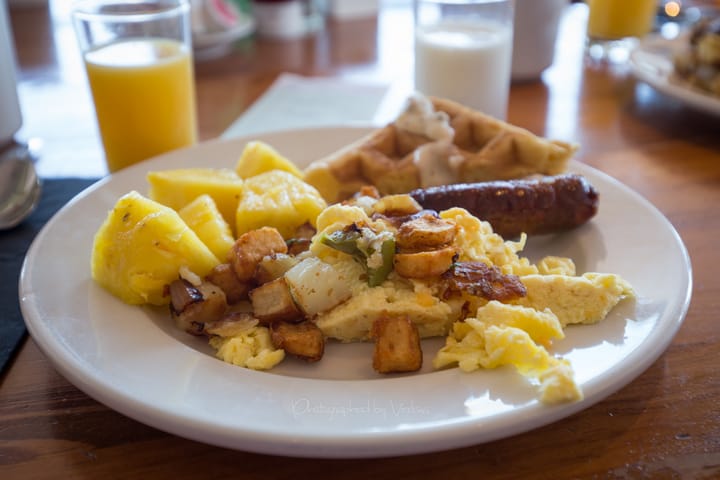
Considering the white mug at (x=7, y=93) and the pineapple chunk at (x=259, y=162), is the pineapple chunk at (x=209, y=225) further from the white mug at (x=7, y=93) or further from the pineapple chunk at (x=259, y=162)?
the white mug at (x=7, y=93)

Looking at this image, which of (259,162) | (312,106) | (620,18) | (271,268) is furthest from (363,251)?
(620,18)

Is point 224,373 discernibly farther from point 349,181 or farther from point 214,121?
point 214,121

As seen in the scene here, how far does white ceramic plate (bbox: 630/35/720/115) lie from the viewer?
99.2 inches

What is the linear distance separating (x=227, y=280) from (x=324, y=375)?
0.34 metres

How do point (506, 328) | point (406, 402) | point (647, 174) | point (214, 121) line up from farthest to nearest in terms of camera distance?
1. point (214, 121)
2. point (647, 174)
3. point (506, 328)
4. point (406, 402)

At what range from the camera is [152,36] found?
2365 mm

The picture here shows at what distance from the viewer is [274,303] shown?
1.42 m

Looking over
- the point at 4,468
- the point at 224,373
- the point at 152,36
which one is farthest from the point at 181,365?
the point at 152,36

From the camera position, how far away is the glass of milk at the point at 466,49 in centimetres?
261

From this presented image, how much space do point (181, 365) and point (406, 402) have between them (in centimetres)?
43

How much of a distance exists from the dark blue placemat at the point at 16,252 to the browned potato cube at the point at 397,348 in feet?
2.65

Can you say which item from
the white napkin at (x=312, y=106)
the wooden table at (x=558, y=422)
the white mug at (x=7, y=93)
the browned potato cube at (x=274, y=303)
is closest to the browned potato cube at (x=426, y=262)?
the browned potato cube at (x=274, y=303)

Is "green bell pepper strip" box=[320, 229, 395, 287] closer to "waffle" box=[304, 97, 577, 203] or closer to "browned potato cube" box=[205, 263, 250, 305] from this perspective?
"browned potato cube" box=[205, 263, 250, 305]

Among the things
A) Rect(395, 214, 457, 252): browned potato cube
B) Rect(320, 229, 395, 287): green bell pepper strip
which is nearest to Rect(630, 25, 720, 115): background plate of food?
Rect(395, 214, 457, 252): browned potato cube
